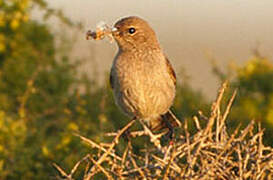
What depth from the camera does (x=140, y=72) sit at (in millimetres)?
6289

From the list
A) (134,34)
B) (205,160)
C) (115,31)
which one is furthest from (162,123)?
(205,160)

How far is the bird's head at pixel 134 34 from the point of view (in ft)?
21.0

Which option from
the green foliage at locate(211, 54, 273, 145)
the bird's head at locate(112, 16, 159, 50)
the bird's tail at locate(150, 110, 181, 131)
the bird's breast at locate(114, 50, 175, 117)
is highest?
the bird's head at locate(112, 16, 159, 50)

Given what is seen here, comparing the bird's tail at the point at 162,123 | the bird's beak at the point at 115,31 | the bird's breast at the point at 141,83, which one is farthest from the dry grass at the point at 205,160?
the bird's tail at the point at 162,123

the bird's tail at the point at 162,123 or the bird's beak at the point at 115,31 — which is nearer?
the bird's beak at the point at 115,31

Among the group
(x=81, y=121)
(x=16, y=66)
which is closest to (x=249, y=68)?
(x=81, y=121)

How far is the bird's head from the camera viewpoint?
21.0ft

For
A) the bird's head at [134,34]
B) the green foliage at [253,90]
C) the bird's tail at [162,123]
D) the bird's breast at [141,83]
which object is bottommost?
the green foliage at [253,90]

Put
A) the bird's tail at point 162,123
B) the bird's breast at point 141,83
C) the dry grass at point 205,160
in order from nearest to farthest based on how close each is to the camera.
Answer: the dry grass at point 205,160 < the bird's breast at point 141,83 < the bird's tail at point 162,123

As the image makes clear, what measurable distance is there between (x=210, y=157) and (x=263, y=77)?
16.7ft

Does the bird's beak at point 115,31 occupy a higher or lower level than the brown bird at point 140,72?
higher

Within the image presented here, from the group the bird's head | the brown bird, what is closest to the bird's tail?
the brown bird

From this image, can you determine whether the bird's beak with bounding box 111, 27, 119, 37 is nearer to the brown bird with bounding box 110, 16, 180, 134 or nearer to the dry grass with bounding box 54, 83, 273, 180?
the brown bird with bounding box 110, 16, 180, 134

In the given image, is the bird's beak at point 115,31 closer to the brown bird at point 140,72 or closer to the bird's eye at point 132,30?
the brown bird at point 140,72
